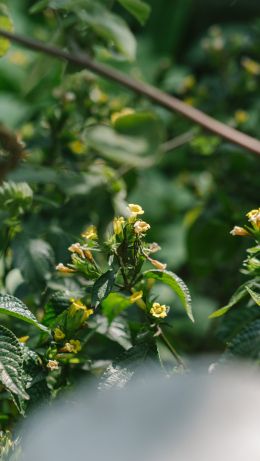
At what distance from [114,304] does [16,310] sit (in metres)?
0.13

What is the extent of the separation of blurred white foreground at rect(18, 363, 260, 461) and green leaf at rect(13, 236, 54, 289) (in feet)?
1.51

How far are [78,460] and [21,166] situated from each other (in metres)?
0.63

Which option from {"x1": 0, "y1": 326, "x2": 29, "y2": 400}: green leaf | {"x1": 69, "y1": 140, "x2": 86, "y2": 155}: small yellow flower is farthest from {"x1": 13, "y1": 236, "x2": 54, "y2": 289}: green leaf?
{"x1": 69, "y1": 140, "x2": 86, "y2": 155}: small yellow flower

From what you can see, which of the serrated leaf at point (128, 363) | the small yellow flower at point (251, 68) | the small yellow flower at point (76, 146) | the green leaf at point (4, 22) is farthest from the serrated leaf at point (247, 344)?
the small yellow flower at point (251, 68)

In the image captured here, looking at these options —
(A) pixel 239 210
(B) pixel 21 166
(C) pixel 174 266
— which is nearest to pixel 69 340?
(B) pixel 21 166

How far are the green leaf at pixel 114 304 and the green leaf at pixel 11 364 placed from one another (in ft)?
0.42

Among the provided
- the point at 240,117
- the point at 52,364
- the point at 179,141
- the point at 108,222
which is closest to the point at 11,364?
the point at 52,364

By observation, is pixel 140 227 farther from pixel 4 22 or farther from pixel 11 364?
pixel 4 22

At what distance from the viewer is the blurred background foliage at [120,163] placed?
39.8 inches

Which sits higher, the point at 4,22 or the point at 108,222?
the point at 4,22

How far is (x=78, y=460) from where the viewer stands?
2.29ft

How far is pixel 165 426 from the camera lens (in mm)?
693

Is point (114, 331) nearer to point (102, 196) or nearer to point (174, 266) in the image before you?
point (102, 196)

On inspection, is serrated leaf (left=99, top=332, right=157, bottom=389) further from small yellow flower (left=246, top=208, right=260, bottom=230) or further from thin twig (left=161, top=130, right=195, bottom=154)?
thin twig (left=161, top=130, right=195, bottom=154)
